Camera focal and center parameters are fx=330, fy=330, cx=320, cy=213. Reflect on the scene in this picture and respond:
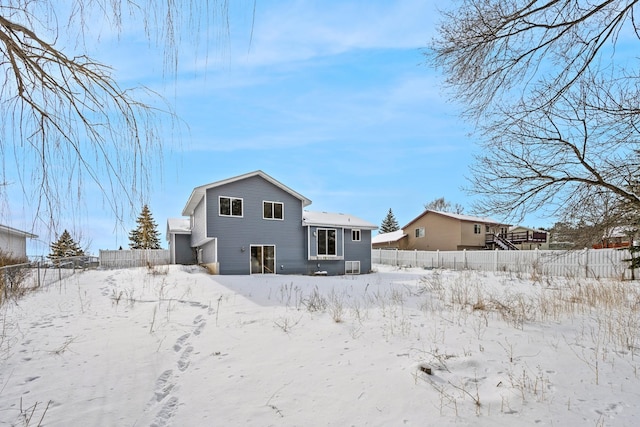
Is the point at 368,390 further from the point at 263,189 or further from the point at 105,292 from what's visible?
the point at 263,189

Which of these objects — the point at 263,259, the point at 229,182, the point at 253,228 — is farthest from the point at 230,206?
the point at 263,259

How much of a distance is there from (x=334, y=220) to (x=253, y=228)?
638 cm

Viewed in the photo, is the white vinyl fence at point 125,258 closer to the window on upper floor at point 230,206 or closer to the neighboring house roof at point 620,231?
the window on upper floor at point 230,206

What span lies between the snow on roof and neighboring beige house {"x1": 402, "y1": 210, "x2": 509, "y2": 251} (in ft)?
78.5

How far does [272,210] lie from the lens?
65.1 ft

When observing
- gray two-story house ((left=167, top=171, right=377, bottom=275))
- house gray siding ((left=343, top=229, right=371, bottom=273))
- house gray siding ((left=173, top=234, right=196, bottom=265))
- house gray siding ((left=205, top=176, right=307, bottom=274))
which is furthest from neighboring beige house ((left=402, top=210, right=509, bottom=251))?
house gray siding ((left=173, top=234, right=196, bottom=265))

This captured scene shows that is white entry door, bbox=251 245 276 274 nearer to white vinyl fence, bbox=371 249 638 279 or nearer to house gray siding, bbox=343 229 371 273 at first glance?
house gray siding, bbox=343 229 371 273

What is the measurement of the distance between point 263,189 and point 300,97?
16.2m

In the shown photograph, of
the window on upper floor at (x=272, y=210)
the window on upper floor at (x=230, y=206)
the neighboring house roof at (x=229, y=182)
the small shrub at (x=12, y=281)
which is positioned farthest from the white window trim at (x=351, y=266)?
the small shrub at (x=12, y=281)

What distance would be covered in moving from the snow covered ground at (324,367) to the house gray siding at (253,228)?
10911 mm

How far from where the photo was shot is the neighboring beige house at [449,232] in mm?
32250

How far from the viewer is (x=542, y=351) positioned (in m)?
4.30

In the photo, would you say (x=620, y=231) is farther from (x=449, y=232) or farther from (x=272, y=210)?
(x=449, y=232)

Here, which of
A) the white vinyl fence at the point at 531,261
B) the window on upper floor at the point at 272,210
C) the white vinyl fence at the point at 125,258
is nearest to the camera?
the white vinyl fence at the point at 531,261
